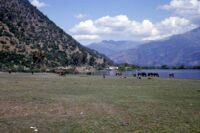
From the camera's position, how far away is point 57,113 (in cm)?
1412

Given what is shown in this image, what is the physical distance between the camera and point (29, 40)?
470 feet

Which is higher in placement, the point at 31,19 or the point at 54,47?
the point at 31,19

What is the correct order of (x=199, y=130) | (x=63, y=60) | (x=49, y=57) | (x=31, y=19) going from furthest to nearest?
1. (x=31, y=19)
2. (x=63, y=60)
3. (x=49, y=57)
4. (x=199, y=130)

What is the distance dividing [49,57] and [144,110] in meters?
130

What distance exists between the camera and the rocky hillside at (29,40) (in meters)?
116

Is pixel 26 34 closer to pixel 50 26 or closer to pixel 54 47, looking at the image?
pixel 54 47

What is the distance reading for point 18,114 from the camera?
13.5m

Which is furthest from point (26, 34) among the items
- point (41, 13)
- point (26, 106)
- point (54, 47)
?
point (26, 106)

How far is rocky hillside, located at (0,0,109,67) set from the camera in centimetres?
11575

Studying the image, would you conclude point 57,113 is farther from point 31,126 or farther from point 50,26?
point 50,26

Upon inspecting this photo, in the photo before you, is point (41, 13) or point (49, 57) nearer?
point (49, 57)

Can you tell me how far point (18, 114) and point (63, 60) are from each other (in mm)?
140002

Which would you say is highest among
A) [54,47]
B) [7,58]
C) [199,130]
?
[54,47]

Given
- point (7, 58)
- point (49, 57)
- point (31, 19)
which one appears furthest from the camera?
point (31, 19)
